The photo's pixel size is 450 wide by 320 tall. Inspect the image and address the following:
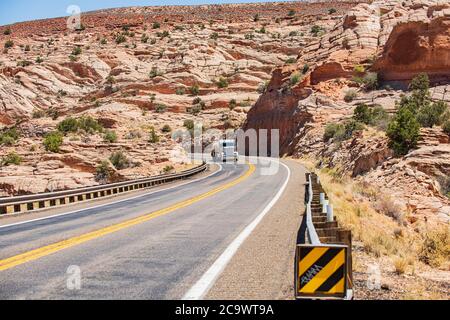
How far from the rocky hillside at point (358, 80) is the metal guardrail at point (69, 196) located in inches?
478

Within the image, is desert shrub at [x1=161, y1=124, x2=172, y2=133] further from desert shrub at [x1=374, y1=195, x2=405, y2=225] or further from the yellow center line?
the yellow center line

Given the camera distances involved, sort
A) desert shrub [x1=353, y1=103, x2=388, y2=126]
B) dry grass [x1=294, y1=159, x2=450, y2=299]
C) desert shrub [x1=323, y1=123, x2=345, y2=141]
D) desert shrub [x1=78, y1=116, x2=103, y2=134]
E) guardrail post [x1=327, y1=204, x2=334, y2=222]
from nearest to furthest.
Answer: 1. dry grass [x1=294, y1=159, x2=450, y2=299]
2. guardrail post [x1=327, y1=204, x2=334, y2=222]
3. desert shrub [x1=353, y1=103, x2=388, y2=126]
4. desert shrub [x1=323, y1=123, x2=345, y2=141]
5. desert shrub [x1=78, y1=116, x2=103, y2=134]

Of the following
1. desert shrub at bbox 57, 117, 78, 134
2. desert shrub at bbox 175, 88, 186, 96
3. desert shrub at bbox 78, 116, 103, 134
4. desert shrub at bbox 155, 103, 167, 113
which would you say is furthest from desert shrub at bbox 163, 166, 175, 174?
desert shrub at bbox 175, 88, 186, 96

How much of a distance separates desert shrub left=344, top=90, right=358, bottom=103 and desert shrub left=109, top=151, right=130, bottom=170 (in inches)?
1136

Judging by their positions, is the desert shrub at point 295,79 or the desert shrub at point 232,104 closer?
the desert shrub at point 295,79

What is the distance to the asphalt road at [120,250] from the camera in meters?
6.66

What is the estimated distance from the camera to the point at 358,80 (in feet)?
195

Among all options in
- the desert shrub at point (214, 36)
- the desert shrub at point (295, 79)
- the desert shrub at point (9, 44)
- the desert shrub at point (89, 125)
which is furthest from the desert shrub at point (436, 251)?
the desert shrub at point (9, 44)

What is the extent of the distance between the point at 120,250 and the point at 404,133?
22.7 meters

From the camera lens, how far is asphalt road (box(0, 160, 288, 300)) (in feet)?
21.9

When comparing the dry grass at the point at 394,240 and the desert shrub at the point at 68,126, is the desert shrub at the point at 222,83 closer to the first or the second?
the desert shrub at the point at 68,126

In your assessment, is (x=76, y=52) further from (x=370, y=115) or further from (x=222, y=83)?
(x=370, y=115)

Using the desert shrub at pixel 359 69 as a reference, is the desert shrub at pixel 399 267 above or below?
below
